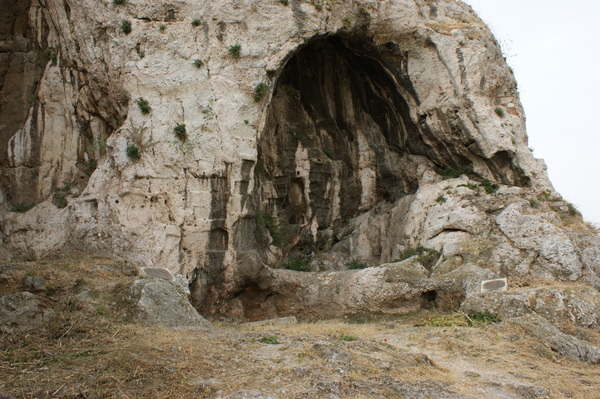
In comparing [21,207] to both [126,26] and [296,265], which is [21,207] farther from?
[296,265]

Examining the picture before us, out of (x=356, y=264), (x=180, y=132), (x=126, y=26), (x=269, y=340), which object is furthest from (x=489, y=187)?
(x=126, y=26)

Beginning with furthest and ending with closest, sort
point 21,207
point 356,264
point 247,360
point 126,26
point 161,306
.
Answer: point 356,264 < point 21,207 < point 126,26 < point 161,306 < point 247,360

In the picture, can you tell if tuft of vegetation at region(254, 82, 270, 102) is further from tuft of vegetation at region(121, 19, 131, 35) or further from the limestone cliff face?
tuft of vegetation at region(121, 19, 131, 35)

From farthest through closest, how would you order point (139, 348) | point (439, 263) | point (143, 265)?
point (439, 263), point (143, 265), point (139, 348)

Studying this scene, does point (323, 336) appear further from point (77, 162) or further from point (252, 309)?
point (77, 162)

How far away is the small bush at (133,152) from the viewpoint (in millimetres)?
13789

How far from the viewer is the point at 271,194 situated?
17.9 m

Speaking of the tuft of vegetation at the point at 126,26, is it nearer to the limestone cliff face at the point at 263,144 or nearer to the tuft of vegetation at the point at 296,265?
the limestone cliff face at the point at 263,144

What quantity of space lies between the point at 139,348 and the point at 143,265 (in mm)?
6272

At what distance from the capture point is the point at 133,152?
13797mm

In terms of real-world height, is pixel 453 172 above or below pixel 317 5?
below

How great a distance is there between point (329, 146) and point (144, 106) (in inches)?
301

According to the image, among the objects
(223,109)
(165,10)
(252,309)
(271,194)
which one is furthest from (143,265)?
(165,10)

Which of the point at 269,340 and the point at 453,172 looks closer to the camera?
the point at 269,340
